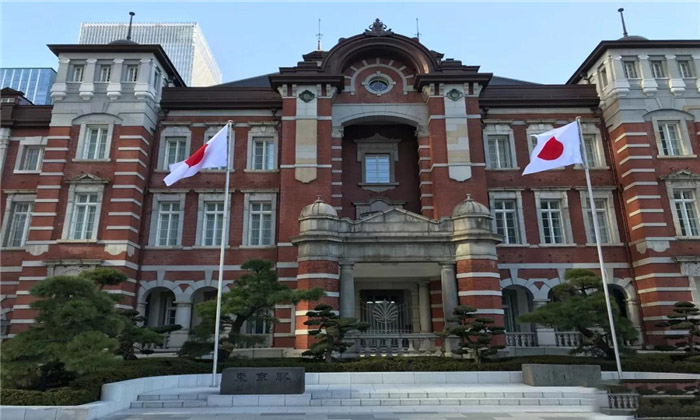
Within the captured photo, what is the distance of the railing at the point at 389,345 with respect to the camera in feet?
48.8

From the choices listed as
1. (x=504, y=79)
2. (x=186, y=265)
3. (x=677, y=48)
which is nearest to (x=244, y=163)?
(x=186, y=265)

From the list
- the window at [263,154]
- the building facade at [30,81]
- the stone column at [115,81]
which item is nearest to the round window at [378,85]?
the window at [263,154]

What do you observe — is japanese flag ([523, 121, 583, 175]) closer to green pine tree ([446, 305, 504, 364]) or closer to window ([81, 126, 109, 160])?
green pine tree ([446, 305, 504, 364])

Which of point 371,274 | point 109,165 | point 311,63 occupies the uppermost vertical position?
point 311,63

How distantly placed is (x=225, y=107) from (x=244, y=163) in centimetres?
280

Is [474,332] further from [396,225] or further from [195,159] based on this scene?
[195,159]

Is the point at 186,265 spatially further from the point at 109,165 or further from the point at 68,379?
the point at 68,379

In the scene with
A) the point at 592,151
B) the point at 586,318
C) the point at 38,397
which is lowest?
the point at 38,397

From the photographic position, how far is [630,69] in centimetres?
1981

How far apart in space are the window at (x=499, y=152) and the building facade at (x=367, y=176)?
0.07m

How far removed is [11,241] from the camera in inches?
748

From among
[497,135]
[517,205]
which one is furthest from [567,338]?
[497,135]

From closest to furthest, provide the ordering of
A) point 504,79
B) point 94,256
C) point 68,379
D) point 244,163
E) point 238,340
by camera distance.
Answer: point 68,379 → point 238,340 → point 94,256 → point 244,163 → point 504,79

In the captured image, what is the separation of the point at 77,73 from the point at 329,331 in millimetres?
15885
